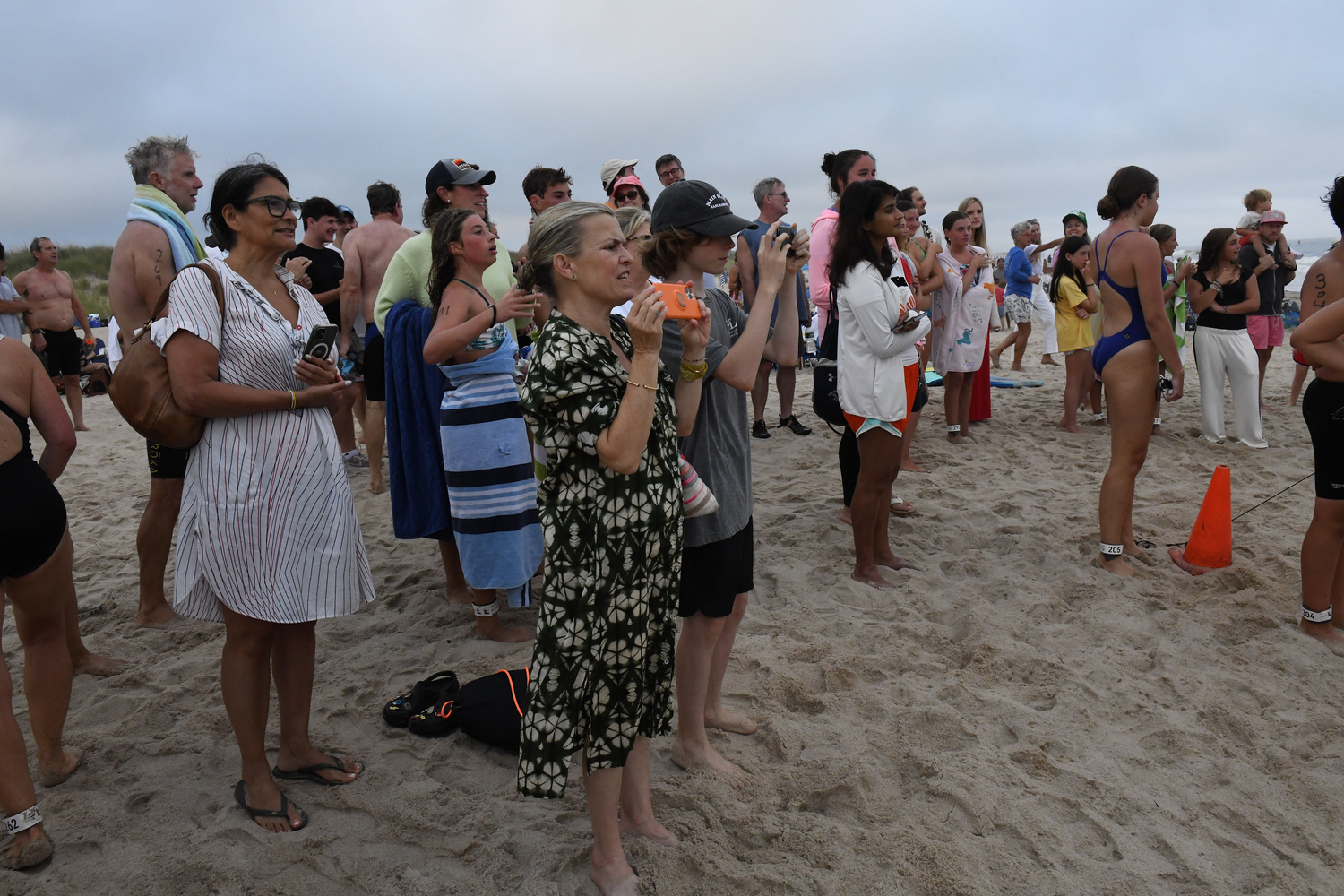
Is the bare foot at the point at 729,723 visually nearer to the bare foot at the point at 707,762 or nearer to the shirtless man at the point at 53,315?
the bare foot at the point at 707,762

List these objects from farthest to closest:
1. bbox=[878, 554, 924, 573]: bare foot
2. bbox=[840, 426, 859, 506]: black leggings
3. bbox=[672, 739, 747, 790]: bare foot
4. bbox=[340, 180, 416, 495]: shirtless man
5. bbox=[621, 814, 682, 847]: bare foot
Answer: bbox=[340, 180, 416, 495]: shirtless man < bbox=[840, 426, 859, 506]: black leggings < bbox=[878, 554, 924, 573]: bare foot < bbox=[672, 739, 747, 790]: bare foot < bbox=[621, 814, 682, 847]: bare foot

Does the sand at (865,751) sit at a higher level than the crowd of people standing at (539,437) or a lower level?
lower

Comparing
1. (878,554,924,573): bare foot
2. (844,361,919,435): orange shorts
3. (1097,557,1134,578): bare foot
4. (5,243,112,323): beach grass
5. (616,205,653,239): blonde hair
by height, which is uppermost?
(5,243,112,323): beach grass

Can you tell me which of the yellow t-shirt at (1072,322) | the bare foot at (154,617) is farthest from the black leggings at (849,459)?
the yellow t-shirt at (1072,322)

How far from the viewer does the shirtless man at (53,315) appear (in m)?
9.08

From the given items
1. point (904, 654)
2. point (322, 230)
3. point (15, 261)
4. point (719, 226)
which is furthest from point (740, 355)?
point (15, 261)

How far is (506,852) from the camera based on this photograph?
245cm

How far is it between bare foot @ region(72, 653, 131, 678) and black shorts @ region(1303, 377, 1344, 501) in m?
5.30

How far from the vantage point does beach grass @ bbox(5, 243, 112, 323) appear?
2116 centimetres

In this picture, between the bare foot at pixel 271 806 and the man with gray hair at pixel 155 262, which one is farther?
the man with gray hair at pixel 155 262

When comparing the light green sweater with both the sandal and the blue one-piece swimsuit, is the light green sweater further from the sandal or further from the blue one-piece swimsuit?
the blue one-piece swimsuit

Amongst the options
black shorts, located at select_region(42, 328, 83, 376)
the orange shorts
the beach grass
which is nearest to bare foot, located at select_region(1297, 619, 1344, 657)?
the orange shorts

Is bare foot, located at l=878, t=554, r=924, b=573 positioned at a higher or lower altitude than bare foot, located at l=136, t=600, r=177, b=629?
lower

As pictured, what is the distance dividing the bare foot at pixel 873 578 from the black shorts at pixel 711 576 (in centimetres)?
198
